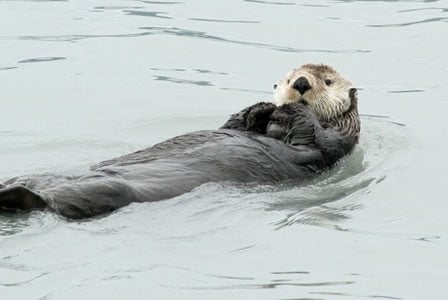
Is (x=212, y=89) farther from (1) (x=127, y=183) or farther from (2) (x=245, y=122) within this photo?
(1) (x=127, y=183)

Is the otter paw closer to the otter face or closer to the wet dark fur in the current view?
the wet dark fur

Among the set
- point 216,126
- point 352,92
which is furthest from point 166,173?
point 216,126

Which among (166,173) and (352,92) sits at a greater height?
(352,92)

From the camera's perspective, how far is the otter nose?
7.36 m

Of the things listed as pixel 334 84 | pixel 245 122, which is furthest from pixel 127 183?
pixel 334 84

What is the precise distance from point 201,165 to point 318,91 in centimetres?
139

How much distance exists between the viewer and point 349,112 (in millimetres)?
7676

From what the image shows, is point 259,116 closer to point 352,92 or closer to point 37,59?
point 352,92

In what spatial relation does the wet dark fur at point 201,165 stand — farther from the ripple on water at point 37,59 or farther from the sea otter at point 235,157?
the ripple on water at point 37,59

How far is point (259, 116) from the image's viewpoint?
7254 millimetres

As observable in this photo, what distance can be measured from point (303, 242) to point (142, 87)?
450cm

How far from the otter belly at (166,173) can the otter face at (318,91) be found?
49 cm

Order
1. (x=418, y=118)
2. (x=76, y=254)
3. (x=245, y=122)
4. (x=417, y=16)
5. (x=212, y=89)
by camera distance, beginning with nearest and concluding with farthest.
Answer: (x=76, y=254), (x=245, y=122), (x=418, y=118), (x=212, y=89), (x=417, y=16)

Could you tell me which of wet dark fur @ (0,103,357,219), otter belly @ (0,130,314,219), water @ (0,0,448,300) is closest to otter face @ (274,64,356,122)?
wet dark fur @ (0,103,357,219)
